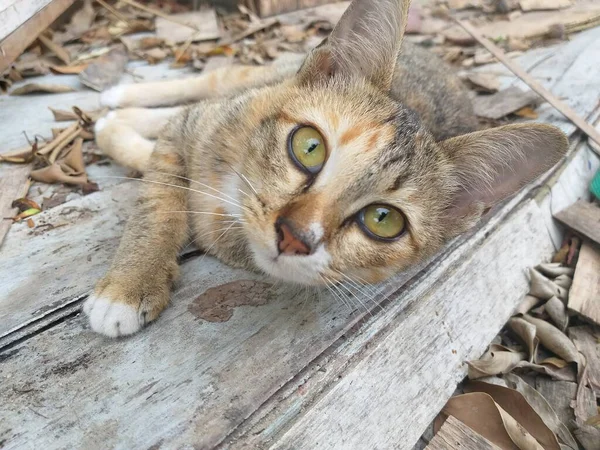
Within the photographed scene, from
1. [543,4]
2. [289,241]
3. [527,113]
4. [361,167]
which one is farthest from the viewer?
[543,4]

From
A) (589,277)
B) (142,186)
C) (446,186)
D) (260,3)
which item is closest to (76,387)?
(142,186)

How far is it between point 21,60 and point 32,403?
109 inches

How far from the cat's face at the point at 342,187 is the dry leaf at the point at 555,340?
68 centimetres

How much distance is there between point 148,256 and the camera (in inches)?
69.2

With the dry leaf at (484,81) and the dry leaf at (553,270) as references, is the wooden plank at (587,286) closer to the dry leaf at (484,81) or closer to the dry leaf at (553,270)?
the dry leaf at (553,270)

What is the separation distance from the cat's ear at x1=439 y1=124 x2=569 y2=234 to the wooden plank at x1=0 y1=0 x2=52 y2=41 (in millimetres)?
2060

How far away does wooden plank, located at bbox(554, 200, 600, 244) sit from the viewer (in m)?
2.33

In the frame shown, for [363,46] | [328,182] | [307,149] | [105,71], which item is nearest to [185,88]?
[105,71]

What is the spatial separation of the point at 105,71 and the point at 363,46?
216cm

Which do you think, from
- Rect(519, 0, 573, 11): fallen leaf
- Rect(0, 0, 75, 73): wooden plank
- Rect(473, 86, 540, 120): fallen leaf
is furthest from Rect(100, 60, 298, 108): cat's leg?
Rect(519, 0, 573, 11): fallen leaf

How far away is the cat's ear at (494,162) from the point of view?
5.12 feet

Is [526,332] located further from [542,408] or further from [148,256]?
[148,256]

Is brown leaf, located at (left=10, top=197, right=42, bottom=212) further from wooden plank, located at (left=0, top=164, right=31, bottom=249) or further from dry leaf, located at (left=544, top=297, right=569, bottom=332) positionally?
dry leaf, located at (left=544, top=297, right=569, bottom=332)

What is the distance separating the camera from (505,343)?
2.05 m
